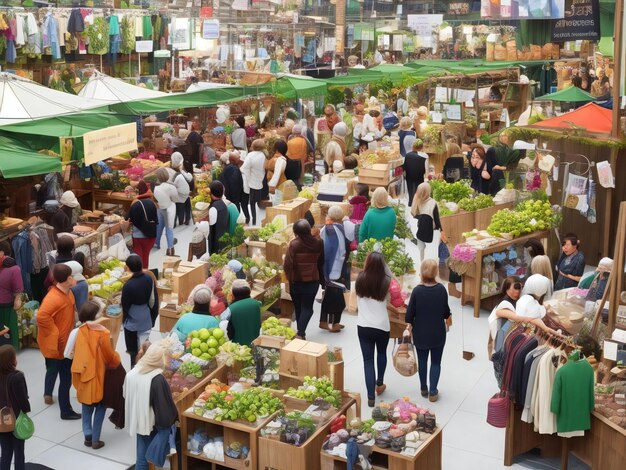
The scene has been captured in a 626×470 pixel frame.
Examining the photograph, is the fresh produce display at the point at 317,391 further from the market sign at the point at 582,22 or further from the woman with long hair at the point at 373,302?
the market sign at the point at 582,22

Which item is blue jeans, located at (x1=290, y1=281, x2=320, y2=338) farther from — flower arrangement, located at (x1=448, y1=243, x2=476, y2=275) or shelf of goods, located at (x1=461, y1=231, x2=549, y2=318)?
shelf of goods, located at (x1=461, y1=231, x2=549, y2=318)

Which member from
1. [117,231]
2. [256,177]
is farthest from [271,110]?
[117,231]

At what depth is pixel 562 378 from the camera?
292 inches

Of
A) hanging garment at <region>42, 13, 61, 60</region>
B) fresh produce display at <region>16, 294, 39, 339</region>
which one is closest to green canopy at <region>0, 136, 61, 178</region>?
fresh produce display at <region>16, 294, 39, 339</region>

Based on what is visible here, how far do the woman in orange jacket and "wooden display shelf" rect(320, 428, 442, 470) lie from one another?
2.17m

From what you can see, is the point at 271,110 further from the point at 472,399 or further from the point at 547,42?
the point at 547,42

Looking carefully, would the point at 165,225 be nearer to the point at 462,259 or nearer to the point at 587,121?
the point at 462,259

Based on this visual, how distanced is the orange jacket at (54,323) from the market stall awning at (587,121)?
27.0 ft

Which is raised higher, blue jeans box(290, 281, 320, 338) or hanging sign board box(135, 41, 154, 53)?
hanging sign board box(135, 41, 154, 53)

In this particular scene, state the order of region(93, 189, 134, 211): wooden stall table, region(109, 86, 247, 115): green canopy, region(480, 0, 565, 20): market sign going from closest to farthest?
region(93, 189, 134, 211): wooden stall table
region(109, 86, 247, 115): green canopy
region(480, 0, 565, 20): market sign

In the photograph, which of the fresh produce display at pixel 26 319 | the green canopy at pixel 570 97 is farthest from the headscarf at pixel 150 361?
the green canopy at pixel 570 97

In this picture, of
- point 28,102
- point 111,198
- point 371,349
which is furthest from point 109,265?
point 371,349

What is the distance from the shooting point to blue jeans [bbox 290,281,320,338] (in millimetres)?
10430

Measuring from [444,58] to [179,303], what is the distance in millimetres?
28562
